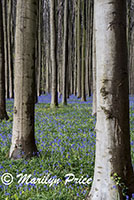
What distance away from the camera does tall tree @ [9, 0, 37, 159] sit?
4.42 metres

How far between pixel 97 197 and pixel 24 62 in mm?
2838

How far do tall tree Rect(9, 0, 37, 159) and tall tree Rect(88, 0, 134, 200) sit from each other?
2.10 metres

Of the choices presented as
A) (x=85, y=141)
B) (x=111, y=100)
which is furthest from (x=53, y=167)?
Result: (x=111, y=100)

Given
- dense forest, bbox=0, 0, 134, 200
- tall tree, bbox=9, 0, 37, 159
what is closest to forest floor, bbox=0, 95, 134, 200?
dense forest, bbox=0, 0, 134, 200

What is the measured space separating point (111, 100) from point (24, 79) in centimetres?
231

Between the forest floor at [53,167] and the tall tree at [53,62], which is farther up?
the tall tree at [53,62]

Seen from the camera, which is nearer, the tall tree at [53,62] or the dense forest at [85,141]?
the dense forest at [85,141]

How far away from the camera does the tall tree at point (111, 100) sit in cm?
259

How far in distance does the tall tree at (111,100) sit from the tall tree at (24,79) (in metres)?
2.10

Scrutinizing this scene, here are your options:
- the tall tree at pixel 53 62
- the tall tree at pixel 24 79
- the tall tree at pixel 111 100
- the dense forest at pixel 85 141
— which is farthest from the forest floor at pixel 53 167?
the tall tree at pixel 53 62

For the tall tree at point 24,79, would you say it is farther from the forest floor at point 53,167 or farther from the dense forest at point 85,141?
the forest floor at point 53,167

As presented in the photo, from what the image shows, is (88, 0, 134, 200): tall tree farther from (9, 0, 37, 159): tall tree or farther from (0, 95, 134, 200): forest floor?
(9, 0, 37, 159): tall tree

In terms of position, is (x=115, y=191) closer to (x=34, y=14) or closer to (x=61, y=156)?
(x=61, y=156)

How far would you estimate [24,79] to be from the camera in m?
4.44
